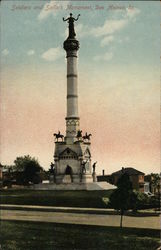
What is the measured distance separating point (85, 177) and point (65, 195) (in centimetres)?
884

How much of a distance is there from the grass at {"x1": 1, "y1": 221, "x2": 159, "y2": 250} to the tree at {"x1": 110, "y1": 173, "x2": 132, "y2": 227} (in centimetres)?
204

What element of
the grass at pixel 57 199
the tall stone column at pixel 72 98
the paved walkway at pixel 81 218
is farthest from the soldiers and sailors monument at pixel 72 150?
the paved walkway at pixel 81 218

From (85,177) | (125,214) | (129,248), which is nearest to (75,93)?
(85,177)

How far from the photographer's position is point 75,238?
14422 millimetres

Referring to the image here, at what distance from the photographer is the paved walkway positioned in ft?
57.3

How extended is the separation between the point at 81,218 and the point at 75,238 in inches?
189

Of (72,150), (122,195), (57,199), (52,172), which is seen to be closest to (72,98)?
(72,150)

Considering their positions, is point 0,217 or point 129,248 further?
point 0,217

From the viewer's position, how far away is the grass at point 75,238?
13.7 m

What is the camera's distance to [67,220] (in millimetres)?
18625

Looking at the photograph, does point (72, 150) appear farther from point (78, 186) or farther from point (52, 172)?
point (78, 186)

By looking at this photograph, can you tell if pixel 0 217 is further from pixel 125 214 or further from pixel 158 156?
pixel 158 156

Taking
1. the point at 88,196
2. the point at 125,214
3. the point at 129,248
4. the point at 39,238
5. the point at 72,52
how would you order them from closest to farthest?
1. the point at 129,248
2. the point at 39,238
3. the point at 125,214
4. the point at 88,196
5. the point at 72,52

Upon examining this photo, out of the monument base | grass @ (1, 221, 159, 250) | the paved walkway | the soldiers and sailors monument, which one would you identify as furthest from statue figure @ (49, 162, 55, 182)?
grass @ (1, 221, 159, 250)
